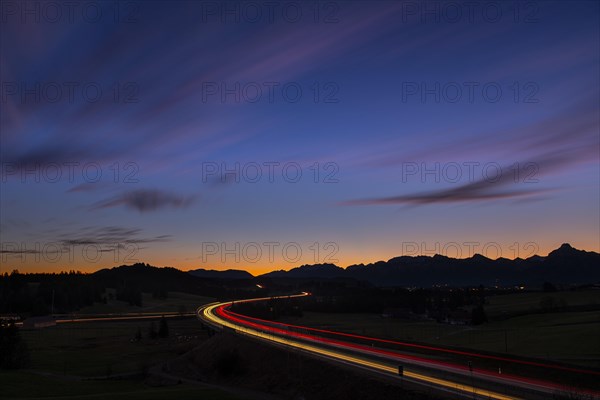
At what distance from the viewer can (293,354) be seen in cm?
6084

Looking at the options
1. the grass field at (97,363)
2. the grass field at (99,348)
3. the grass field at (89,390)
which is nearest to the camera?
the grass field at (89,390)

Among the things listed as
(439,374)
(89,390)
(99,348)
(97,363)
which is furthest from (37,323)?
(439,374)

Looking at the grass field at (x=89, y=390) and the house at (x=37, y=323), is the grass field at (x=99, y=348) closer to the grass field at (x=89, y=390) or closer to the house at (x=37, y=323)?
the house at (x=37, y=323)

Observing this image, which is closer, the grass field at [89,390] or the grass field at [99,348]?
the grass field at [89,390]

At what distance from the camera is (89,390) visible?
199ft

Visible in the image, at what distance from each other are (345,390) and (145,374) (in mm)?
35219

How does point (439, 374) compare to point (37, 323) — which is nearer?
point (439, 374)

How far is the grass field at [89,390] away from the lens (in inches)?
2046

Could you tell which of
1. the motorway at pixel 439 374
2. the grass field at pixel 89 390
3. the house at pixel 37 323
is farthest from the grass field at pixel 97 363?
the motorway at pixel 439 374

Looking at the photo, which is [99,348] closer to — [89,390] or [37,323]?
[89,390]

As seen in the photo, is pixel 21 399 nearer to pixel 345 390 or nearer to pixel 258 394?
pixel 258 394

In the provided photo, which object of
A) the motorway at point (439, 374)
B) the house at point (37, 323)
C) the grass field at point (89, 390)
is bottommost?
the house at point (37, 323)

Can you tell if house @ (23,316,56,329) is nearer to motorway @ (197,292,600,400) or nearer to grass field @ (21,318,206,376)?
grass field @ (21,318,206,376)

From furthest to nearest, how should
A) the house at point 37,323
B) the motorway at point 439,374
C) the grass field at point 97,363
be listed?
the house at point 37,323
the grass field at point 97,363
the motorway at point 439,374
